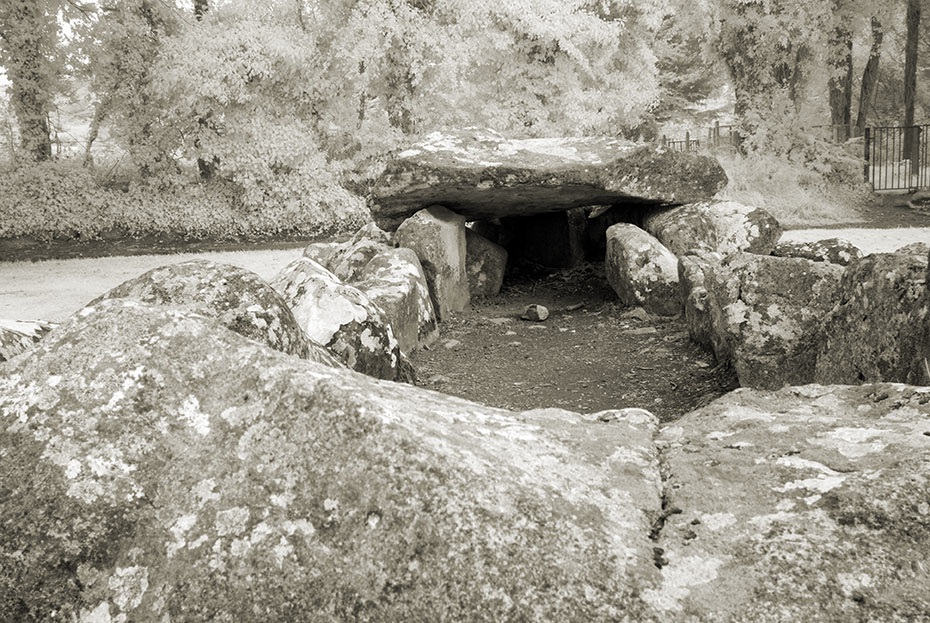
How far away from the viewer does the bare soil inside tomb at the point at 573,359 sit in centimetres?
622

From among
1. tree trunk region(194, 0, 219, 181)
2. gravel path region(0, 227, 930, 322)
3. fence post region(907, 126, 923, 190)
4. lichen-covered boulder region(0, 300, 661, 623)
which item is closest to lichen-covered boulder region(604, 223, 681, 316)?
gravel path region(0, 227, 930, 322)

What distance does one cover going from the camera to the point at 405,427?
1696mm

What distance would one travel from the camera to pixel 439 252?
9.23m

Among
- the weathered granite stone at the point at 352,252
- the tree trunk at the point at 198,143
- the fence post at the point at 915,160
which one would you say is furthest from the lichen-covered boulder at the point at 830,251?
the fence post at the point at 915,160

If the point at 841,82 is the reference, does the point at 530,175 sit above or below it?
below

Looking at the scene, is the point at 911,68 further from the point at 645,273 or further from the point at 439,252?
the point at 439,252

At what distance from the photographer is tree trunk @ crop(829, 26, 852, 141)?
20312mm

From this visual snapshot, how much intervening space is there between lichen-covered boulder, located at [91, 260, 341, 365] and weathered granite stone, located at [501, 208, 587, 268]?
8.04m

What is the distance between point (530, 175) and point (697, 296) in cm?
267

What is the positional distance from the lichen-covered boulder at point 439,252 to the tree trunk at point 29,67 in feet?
40.6

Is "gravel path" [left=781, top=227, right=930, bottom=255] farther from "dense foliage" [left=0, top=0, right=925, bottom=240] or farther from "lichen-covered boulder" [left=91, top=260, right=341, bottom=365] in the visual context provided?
"lichen-covered boulder" [left=91, top=260, right=341, bottom=365]

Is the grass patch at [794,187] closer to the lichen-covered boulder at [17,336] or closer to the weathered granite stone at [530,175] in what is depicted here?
the weathered granite stone at [530,175]

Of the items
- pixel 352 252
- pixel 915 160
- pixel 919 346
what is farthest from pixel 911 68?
pixel 919 346

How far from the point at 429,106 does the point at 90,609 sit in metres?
18.2
